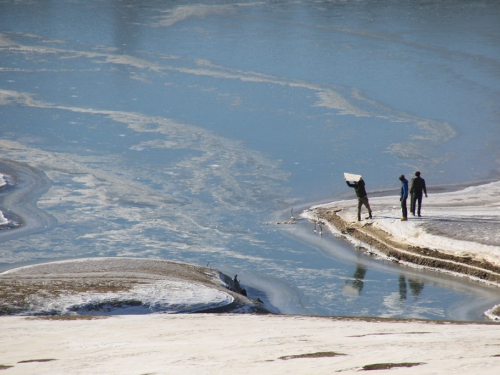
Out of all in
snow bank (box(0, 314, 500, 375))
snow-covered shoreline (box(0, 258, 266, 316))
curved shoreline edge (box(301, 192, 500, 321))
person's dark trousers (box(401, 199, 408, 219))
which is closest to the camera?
snow bank (box(0, 314, 500, 375))

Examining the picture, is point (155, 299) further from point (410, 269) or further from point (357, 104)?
point (357, 104)

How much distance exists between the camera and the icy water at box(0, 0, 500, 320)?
18.2 m

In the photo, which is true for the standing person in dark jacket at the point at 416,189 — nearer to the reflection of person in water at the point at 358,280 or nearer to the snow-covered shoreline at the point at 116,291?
the reflection of person in water at the point at 358,280

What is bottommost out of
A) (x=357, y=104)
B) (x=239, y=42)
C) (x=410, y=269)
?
(x=410, y=269)

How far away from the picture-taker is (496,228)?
59.3ft

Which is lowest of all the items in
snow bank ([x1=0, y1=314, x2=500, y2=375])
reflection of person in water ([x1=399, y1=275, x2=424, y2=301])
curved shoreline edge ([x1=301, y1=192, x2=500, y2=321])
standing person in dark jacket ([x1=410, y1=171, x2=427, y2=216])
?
reflection of person in water ([x1=399, y1=275, x2=424, y2=301])

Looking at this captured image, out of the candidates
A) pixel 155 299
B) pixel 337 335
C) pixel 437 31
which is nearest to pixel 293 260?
pixel 155 299

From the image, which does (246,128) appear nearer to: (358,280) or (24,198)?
(24,198)


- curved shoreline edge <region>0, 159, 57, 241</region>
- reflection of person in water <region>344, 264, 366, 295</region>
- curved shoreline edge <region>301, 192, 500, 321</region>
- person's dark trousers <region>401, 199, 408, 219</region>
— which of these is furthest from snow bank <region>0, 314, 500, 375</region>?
curved shoreline edge <region>0, 159, 57, 241</region>

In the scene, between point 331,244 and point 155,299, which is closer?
point 155,299

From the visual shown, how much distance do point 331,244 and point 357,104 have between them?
17136mm

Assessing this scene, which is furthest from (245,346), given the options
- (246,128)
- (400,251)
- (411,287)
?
(246,128)

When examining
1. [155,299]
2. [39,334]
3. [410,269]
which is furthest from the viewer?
[410,269]

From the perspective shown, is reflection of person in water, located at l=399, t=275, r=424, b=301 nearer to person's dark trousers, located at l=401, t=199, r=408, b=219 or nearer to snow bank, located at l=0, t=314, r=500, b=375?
person's dark trousers, located at l=401, t=199, r=408, b=219
